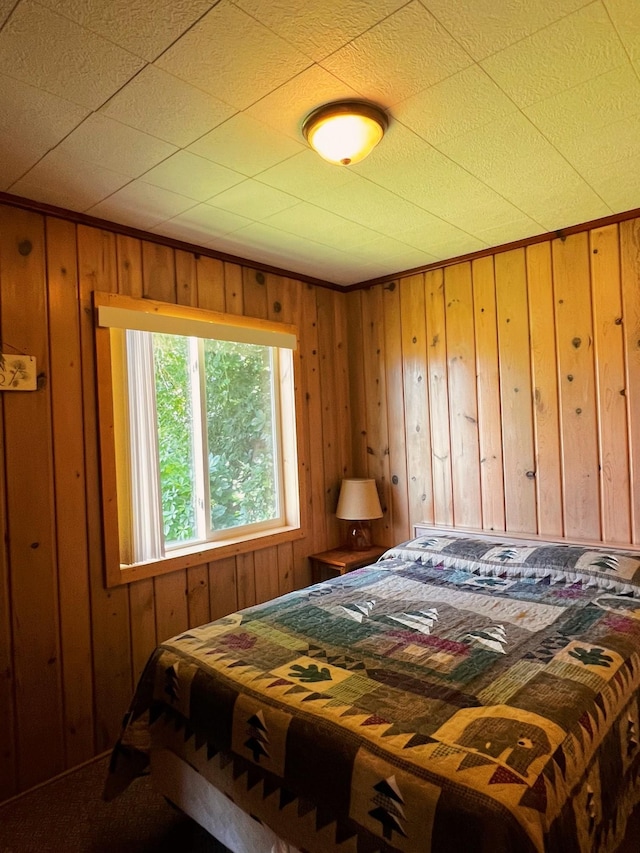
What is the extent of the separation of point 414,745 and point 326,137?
1.74m

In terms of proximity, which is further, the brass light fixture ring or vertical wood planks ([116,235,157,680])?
vertical wood planks ([116,235,157,680])

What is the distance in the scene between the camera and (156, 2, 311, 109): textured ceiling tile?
1.24 meters

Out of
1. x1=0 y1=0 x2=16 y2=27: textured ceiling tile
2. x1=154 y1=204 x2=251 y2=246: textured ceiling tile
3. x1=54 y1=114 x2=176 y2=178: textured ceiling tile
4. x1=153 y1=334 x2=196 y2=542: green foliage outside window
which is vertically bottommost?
x1=153 y1=334 x2=196 y2=542: green foliage outside window

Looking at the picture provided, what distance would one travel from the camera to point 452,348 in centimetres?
320

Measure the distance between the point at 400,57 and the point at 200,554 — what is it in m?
2.28

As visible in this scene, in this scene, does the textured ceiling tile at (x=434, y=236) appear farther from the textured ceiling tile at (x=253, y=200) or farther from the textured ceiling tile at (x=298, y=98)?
the textured ceiling tile at (x=298, y=98)

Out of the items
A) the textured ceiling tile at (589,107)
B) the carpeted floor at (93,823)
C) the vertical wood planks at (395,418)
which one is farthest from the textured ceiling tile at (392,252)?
the carpeted floor at (93,823)

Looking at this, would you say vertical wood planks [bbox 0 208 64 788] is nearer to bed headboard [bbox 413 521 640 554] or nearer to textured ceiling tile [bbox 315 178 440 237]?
textured ceiling tile [bbox 315 178 440 237]

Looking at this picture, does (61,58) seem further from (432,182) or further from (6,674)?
(6,674)

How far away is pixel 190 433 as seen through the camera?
9.41ft

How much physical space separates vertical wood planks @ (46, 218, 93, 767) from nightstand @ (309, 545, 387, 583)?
1439mm

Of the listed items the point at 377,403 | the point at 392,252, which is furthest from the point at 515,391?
the point at 392,252

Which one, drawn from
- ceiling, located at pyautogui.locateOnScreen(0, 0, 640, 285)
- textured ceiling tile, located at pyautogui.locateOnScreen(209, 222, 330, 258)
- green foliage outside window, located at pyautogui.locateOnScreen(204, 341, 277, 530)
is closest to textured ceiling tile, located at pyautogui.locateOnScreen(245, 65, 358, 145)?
ceiling, located at pyautogui.locateOnScreen(0, 0, 640, 285)

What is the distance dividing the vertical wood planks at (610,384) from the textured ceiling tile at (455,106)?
129cm
